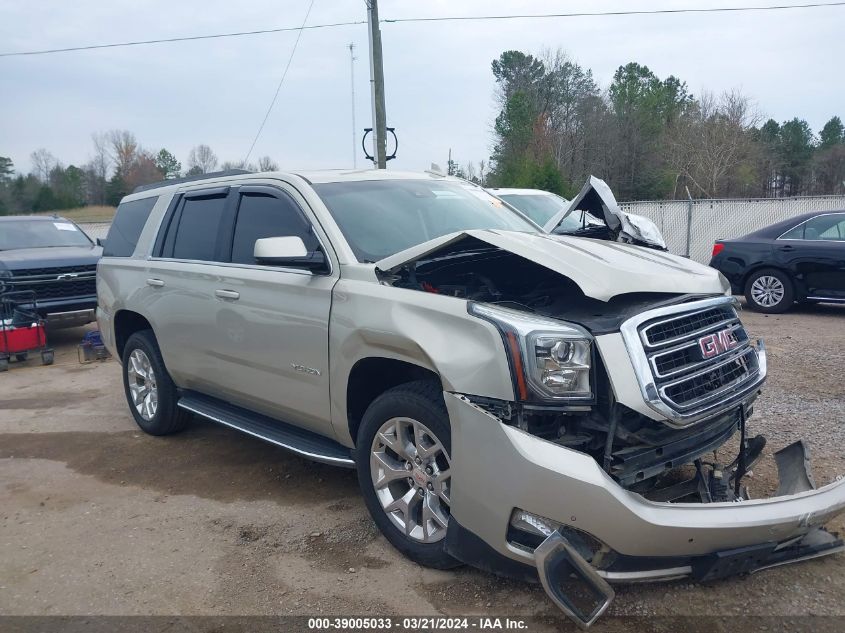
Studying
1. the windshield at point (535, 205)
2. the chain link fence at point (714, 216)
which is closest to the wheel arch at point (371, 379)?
the windshield at point (535, 205)

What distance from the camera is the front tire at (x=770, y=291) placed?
10.2m

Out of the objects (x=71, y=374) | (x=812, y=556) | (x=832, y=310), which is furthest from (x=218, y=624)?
(x=832, y=310)

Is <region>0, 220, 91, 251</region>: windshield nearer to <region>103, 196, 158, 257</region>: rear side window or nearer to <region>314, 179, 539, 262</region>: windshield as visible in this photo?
<region>103, 196, 158, 257</region>: rear side window

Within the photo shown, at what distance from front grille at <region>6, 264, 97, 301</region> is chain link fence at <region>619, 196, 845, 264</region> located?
12.4 meters

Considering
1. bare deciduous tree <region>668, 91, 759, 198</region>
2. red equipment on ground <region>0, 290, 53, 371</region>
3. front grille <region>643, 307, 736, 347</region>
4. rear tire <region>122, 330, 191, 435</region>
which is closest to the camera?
front grille <region>643, 307, 736, 347</region>

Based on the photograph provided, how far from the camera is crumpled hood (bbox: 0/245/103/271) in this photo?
32.2 ft

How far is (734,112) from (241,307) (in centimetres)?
4552

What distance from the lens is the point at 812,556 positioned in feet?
10.0

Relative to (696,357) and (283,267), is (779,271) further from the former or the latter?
(283,267)

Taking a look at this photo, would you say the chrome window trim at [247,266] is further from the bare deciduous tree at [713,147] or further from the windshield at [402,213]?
the bare deciduous tree at [713,147]

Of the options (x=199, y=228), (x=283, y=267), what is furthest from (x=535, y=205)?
(x=283, y=267)

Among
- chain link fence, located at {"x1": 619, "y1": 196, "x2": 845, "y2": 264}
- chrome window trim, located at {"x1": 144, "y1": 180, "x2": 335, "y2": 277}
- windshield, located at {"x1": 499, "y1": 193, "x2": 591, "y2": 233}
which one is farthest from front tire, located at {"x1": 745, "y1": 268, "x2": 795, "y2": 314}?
chrome window trim, located at {"x1": 144, "y1": 180, "x2": 335, "y2": 277}

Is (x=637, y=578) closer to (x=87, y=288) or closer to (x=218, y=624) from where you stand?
(x=218, y=624)

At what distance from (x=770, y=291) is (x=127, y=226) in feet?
29.5
